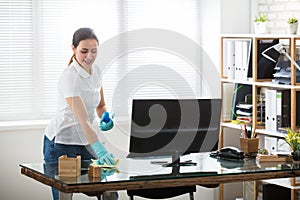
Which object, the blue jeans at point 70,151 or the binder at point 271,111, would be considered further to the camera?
the binder at point 271,111

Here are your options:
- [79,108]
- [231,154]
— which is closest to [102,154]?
[79,108]

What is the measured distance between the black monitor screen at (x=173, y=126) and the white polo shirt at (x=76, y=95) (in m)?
0.36

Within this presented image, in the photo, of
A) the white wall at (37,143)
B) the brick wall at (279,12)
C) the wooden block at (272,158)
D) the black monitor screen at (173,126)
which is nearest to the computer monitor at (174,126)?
the black monitor screen at (173,126)

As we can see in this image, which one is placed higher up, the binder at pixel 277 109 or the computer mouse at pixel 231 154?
the binder at pixel 277 109

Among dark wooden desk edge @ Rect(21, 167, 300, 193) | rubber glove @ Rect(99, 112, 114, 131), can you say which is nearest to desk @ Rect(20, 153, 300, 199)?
dark wooden desk edge @ Rect(21, 167, 300, 193)

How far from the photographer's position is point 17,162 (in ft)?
17.1

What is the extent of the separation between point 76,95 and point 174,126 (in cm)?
57

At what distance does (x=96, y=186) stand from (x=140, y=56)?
2521 millimetres

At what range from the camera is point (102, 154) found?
149 inches

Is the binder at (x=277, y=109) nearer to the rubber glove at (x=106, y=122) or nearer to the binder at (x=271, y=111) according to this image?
the binder at (x=271, y=111)

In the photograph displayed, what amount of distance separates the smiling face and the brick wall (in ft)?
6.34

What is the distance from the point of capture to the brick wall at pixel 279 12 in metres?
5.28

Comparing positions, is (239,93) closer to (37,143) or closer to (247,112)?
(247,112)

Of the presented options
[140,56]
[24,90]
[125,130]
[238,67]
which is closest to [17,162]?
[24,90]
